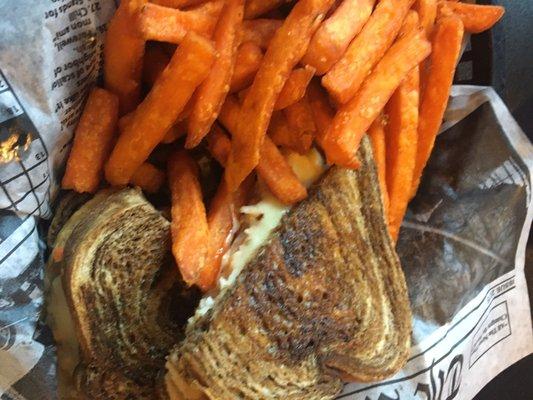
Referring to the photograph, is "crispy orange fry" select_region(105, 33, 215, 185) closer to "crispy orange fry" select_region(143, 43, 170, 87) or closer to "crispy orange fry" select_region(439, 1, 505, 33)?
"crispy orange fry" select_region(143, 43, 170, 87)

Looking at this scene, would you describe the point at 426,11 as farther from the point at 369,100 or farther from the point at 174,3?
the point at 174,3

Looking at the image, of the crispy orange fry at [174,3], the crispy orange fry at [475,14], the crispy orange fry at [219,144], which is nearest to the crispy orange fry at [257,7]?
the crispy orange fry at [174,3]

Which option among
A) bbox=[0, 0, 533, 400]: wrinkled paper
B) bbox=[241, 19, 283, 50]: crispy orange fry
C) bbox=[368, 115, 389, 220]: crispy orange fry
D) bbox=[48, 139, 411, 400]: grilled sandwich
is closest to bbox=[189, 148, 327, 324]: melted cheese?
bbox=[48, 139, 411, 400]: grilled sandwich

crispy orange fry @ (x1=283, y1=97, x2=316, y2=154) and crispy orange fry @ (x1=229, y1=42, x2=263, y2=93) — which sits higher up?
crispy orange fry @ (x1=229, y1=42, x2=263, y2=93)

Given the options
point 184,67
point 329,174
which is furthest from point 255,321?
point 184,67

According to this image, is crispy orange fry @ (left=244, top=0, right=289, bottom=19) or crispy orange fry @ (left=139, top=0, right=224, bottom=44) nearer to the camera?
crispy orange fry @ (left=139, top=0, right=224, bottom=44)

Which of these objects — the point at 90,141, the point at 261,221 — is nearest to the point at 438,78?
the point at 261,221

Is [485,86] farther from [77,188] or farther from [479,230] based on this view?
[77,188]
